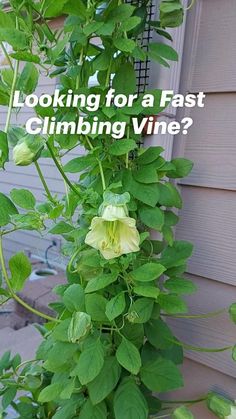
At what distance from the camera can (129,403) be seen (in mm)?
608

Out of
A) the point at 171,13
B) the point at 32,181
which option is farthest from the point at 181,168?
the point at 32,181

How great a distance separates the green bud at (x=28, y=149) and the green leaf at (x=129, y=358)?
350 millimetres

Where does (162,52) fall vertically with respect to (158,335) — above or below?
above

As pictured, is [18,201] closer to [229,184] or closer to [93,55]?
[93,55]

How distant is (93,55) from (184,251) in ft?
1.39

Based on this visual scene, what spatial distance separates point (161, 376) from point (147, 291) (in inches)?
7.7

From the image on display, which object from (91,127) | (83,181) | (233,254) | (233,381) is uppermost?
(91,127)

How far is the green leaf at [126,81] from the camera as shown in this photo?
25.3 inches

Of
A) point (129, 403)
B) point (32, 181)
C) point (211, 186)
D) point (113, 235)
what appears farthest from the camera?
point (32, 181)

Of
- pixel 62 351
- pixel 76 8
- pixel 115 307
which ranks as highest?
pixel 76 8

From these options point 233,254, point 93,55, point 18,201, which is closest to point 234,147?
point 233,254

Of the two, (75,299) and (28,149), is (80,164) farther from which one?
(75,299)

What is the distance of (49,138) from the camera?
594mm

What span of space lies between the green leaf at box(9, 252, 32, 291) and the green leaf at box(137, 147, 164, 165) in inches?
11.4
